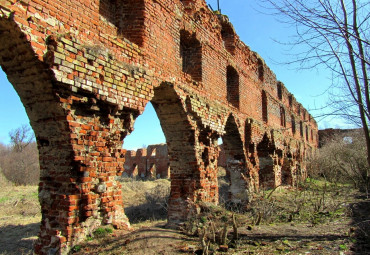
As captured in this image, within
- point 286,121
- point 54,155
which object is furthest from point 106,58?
point 286,121

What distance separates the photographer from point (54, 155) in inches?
165

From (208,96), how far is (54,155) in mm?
4489

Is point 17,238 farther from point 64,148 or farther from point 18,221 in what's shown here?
point 64,148

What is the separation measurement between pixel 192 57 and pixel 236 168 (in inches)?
161

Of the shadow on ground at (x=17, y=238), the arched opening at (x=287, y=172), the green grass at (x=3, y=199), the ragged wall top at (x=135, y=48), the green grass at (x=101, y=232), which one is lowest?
the shadow on ground at (x=17, y=238)

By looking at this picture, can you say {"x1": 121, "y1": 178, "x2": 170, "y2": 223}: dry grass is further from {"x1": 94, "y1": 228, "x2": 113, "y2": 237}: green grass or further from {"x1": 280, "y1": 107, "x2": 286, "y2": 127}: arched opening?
{"x1": 280, "y1": 107, "x2": 286, "y2": 127}: arched opening

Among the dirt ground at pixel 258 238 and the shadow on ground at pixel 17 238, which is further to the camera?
the shadow on ground at pixel 17 238

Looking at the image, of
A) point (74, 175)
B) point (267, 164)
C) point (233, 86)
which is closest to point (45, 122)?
point (74, 175)

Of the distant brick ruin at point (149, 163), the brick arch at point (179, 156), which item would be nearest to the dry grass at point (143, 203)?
the brick arch at point (179, 156)

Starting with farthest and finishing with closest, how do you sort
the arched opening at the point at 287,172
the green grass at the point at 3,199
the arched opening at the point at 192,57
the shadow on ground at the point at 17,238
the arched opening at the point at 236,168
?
1. the arched opening at the point at 287,172
2. the green grass at the point at 3,199
3. the arched opening at the point at 236,168
4. the arched opening at the point at 192,57
5. the shadow on ground at the point at 17,238

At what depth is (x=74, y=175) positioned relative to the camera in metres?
4.09

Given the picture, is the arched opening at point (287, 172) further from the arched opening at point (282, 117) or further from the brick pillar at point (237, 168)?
the brick pillar at point (237, 168)

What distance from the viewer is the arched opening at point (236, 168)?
9617 millimetres

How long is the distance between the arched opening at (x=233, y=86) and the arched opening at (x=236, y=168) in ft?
3.44
